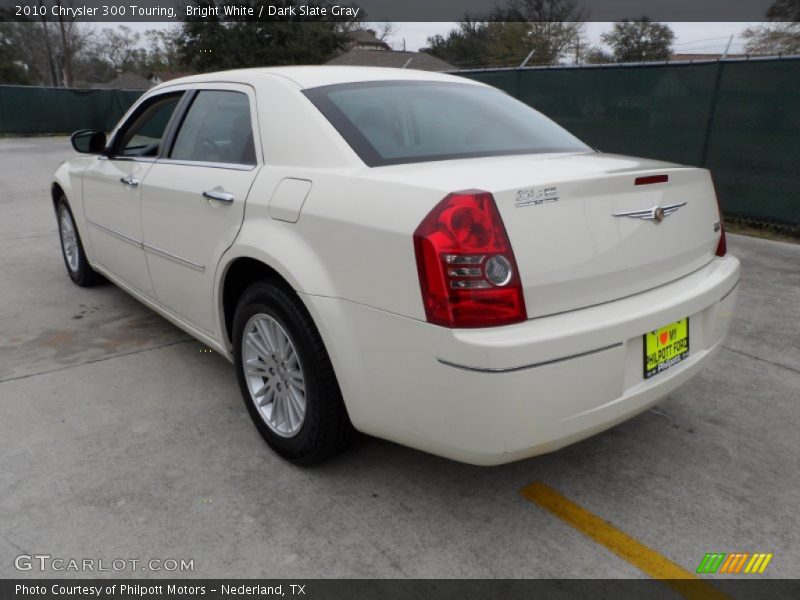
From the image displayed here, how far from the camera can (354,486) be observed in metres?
2.58

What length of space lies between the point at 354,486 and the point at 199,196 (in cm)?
149

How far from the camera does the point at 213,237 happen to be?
2.90m

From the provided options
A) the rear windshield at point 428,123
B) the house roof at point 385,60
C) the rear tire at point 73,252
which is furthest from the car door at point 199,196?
the house roof at point 385,60

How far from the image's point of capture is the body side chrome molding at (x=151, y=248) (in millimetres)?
3122

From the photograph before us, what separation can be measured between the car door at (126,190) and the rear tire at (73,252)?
2.00 feet

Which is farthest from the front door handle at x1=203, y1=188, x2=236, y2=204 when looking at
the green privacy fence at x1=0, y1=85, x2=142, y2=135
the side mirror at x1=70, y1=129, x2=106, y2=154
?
the green privacy fence at x1=0, y1=85, x2=142, y2=135

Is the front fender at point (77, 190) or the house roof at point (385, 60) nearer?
the front fender at point (77, 190)

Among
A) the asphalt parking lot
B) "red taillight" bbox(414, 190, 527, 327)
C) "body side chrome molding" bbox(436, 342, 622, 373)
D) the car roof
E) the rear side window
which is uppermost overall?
the car roof

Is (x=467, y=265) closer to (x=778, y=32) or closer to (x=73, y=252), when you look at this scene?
(x=73, y=252)

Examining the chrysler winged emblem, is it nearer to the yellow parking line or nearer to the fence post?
the yellow parking line

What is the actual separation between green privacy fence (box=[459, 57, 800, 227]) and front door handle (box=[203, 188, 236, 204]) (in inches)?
256

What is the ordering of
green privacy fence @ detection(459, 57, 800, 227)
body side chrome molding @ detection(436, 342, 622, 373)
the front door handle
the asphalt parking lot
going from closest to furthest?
body side chrome molding @ detection(436, 342, 622, 373)
the asphalt parking lot
the front door handle
green privacy fence @ detection(459, 57, 800, 227)

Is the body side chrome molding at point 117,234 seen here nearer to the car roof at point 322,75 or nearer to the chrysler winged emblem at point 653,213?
the car roof at point 322,75

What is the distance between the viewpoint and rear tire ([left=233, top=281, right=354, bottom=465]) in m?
2.42
